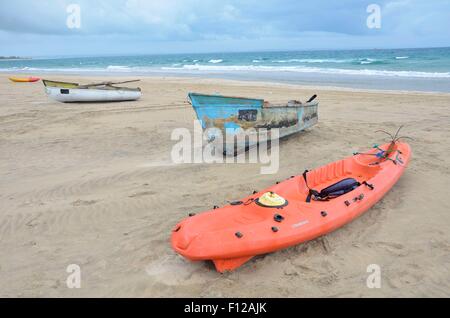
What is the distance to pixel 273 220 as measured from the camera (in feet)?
12.5

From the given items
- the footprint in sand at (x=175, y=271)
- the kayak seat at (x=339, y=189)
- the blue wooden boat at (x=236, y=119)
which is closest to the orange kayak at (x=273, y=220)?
the kayak seat at (x=339, y=189)

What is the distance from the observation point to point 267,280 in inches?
137

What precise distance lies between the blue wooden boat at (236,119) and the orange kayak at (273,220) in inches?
83.9

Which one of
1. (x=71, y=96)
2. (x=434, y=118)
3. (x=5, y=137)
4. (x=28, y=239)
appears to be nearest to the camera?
(x=28, y=239)

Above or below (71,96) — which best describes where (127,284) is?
below

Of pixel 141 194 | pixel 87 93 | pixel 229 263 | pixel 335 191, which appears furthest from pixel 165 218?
pixel 87 93

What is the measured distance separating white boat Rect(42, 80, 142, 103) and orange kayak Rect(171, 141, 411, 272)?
10066mm

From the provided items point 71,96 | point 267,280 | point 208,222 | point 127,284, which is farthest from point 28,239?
point 71,96

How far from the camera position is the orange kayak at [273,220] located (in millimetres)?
3463

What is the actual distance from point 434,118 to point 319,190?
6.66 metres

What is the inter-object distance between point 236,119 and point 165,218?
298cm

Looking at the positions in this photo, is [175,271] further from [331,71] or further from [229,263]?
[331,71]

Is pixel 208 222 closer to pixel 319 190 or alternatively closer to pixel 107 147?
pixel 319 190

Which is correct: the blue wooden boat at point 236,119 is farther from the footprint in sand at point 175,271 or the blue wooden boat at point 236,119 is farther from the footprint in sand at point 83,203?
the footprint in sand at point 175,271
